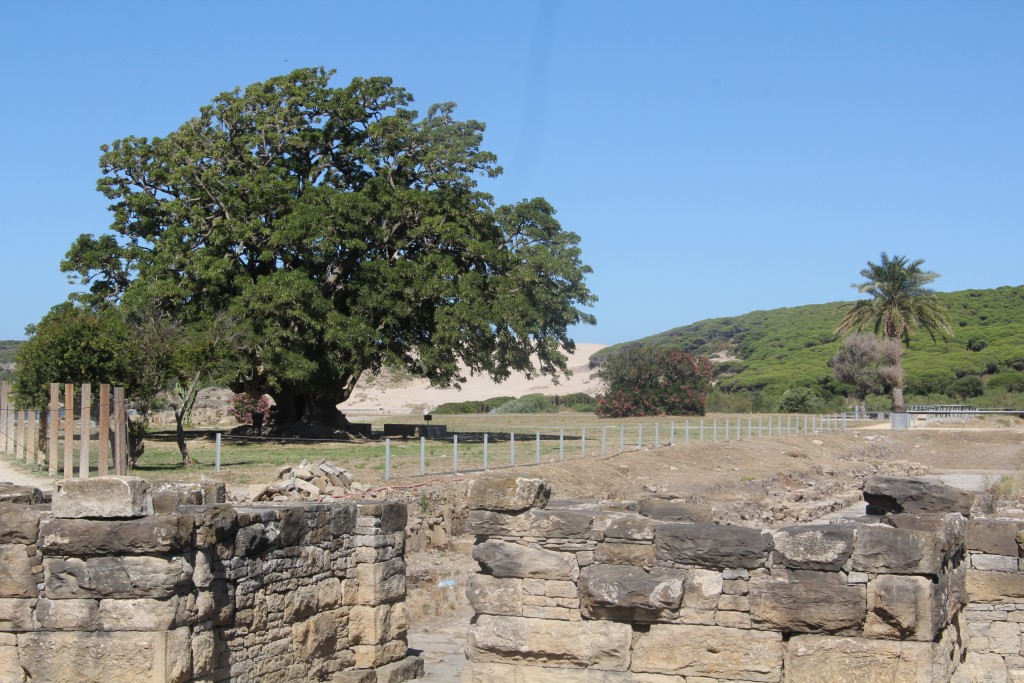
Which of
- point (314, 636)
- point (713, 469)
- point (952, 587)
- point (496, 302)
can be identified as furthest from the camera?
point (496, 302)

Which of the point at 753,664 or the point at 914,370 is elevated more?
the point at 914,370

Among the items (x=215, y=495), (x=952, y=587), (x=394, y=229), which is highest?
(x=394, y=229)

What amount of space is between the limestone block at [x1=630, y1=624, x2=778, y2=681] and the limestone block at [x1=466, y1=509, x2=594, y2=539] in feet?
3.00

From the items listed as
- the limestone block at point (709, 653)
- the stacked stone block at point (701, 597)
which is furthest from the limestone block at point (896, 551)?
the limestone block at point (709, 653)

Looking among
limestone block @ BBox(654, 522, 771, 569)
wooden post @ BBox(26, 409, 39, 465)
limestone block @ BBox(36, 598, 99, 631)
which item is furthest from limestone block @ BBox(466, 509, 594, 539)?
wooden post @ BBox(26, 409, 39, 465)

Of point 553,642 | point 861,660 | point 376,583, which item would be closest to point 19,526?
point 376,583

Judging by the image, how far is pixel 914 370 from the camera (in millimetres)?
77875

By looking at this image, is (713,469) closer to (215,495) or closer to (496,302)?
(496,302)

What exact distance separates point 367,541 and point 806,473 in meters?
23.6

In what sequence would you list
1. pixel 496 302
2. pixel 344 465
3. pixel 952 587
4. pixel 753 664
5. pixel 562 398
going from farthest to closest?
pixel 562 398
pixel 496 302
pixel 344 465
pixel 952 587
pixel 753 664

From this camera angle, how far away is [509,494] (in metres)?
8.55

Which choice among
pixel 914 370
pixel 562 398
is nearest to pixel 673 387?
pixel 562 398

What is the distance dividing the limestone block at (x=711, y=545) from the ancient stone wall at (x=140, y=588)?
3.41m

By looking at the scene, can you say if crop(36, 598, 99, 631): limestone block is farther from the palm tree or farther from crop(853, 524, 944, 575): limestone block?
the palm tree
